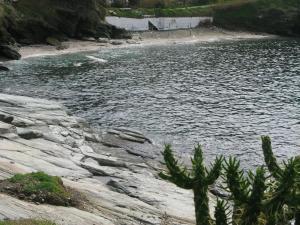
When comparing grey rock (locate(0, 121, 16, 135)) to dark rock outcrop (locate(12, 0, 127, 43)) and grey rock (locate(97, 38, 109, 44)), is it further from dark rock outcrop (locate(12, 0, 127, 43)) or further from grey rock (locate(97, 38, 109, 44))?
grey rock (locate(97, 38, 109, 44))

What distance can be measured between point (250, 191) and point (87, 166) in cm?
2034

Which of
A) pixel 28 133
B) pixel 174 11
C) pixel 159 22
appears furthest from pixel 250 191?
pixel 174 11

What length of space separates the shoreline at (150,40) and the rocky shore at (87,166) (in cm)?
5327

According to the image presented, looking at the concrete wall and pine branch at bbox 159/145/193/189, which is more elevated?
pine branch at bbox 159/145/193/189

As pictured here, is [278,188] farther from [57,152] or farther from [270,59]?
[270,59]

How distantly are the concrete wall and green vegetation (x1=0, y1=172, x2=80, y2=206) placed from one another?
117971 mm

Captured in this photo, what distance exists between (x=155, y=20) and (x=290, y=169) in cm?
14284

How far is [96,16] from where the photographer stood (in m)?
126

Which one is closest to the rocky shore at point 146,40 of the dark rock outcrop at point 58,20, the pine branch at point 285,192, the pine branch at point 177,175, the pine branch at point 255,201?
the dark rock outcrop at point 58,20

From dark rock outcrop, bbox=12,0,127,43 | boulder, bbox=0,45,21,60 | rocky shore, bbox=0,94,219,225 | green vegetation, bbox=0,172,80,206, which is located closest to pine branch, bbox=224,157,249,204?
rocky shore, bbox=0,94,219,225

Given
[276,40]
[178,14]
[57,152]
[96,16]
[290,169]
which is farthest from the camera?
[178,14]

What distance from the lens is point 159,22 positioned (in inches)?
6043

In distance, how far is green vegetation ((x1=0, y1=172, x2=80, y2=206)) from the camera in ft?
81.3

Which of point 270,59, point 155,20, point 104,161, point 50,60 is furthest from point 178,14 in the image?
point 104,161
